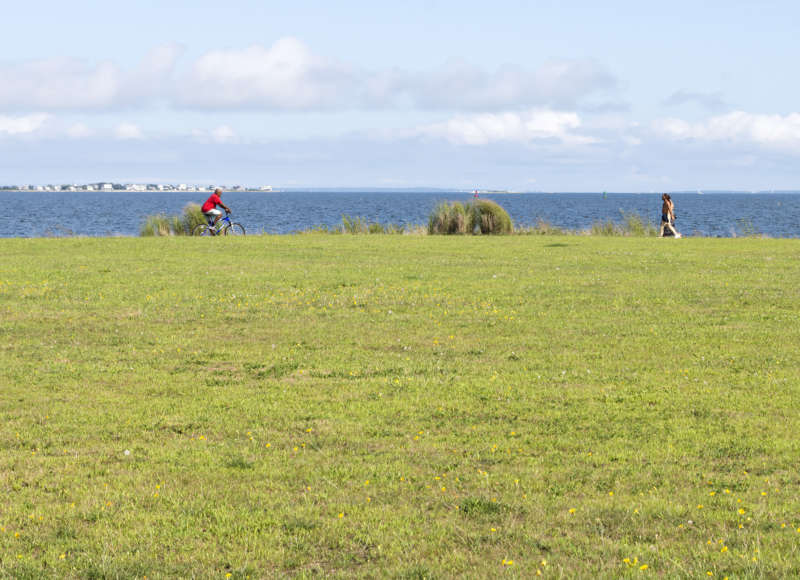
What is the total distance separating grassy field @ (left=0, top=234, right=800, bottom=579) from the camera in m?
6.38

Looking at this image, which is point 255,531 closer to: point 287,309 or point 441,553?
point 441,553

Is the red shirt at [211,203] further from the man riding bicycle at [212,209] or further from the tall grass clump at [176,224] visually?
the tall grass clump at [176,224]

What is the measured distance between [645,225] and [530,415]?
120 feet

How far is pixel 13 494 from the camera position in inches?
295

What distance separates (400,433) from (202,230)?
3158cm

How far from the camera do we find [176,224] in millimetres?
41469

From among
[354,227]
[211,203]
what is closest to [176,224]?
[211,203]

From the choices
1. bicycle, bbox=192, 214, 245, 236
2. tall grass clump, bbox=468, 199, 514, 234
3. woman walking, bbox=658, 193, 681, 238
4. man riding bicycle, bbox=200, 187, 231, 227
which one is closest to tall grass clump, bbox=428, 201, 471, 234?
tall grass clump, bbox=468, 199, 514, 234

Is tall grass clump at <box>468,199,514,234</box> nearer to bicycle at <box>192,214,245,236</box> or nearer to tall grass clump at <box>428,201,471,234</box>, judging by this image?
tall grass clump at <box>428,201,471,234</box>

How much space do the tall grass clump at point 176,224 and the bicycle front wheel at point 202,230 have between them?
50cm

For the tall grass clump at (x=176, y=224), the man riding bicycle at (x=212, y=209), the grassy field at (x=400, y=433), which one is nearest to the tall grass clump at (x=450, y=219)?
the man riding bicycle at (x=212, y=209)

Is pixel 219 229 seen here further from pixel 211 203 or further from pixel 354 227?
pixel 354 227

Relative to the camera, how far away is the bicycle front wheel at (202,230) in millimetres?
38659

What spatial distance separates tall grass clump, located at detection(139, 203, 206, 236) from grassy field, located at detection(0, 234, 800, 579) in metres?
22.1
